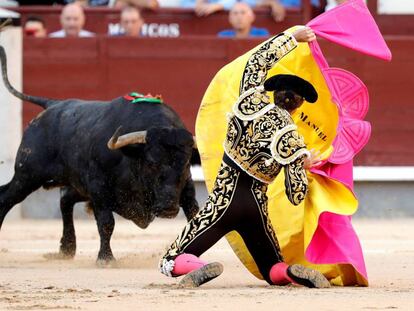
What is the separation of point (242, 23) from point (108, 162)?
3.24 meters

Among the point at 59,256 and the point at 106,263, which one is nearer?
the point at 106,263

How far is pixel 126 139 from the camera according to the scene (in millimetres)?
7266

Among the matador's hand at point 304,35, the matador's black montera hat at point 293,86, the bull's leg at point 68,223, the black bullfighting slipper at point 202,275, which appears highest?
the matador's hand at point 304,35

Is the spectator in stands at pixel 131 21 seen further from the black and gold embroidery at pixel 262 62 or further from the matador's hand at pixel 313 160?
the black and gold embroidery at pixel 262 62

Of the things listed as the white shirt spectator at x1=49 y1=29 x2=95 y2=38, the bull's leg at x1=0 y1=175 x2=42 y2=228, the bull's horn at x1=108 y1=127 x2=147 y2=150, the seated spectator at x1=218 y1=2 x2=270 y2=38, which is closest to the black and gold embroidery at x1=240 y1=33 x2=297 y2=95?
the bull's horn at x1=108 y1=127 x2=147 y2=150

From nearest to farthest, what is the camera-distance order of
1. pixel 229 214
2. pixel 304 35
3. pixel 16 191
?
pixel 229 214
pixel 304 35
pixel 16 191

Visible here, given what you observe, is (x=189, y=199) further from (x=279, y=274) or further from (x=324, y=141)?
(x=279, y=274)

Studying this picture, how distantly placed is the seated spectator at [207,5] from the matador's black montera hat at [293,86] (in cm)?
496

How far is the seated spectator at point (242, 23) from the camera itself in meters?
10.4

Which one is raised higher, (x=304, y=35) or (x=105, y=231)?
(x=304, y=35)

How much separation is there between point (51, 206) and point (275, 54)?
5274 millimetres

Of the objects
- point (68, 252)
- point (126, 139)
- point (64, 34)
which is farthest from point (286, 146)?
point (64, 34)

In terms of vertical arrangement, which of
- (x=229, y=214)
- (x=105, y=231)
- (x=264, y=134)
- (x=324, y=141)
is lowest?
(x=105, y=231)

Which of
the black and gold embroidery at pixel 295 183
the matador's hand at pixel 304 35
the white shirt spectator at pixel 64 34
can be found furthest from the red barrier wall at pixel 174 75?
the black and gold embroidery at pixel 295 183
